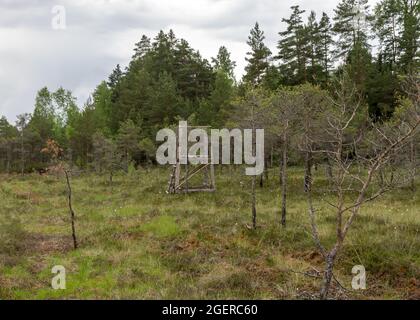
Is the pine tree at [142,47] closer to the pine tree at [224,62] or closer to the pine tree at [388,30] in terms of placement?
the pine tree at [224,62]

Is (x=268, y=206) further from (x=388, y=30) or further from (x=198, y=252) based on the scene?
(x=388, y=30)

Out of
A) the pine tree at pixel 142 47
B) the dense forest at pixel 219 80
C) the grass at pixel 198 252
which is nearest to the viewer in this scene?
the grass at pixel 198 252

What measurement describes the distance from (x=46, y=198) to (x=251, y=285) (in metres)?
19.5

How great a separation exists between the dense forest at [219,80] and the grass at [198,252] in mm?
17076

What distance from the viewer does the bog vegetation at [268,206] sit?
32.5ft

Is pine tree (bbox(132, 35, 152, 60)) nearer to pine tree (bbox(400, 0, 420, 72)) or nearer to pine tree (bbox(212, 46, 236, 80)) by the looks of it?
pine tree (bbox(212, 46, 236, 80))

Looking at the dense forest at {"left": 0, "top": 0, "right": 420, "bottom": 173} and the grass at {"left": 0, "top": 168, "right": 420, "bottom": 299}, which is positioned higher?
the dense forest at {"left": 0, "top": 0, "right": 420, "bottom": 173}

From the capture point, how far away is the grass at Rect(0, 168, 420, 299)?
9.84 meters

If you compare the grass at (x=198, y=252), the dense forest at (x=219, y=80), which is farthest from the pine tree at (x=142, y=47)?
the grass at (x=198, y=252)

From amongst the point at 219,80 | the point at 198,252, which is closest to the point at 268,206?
the point at 198,252

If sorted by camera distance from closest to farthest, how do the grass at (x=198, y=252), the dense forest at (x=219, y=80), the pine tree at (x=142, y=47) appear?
the grass at (x=198, y=252) → the dense forest at (x=219, y=80) → the pine tree at (x=142, y=47)

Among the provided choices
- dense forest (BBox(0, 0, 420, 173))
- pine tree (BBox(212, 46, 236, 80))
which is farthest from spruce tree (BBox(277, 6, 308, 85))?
pine tree (BBox(212, 46, 236, 80))

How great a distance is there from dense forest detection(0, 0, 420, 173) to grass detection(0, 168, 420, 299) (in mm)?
17076
